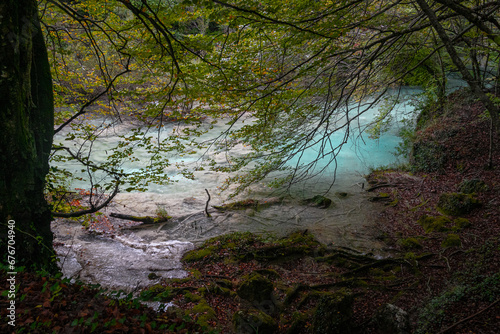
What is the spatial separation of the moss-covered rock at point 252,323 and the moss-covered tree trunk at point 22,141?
2879 mm

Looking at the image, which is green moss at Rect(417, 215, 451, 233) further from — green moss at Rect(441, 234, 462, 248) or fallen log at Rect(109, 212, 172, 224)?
fallen log at Rect(109, 212, 172, 224)

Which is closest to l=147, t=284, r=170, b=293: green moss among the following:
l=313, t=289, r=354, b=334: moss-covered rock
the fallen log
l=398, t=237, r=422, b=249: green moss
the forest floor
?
the forest floor

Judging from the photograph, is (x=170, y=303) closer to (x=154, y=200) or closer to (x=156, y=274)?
(x=156, y=274)

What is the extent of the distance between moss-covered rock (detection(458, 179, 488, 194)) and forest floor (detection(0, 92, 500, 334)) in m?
0.04

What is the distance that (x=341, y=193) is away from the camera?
12.0m

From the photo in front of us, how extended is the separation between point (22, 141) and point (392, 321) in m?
5.56

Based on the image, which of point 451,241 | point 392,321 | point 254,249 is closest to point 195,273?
point 254,249

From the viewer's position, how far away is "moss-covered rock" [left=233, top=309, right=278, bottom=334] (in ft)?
15.2

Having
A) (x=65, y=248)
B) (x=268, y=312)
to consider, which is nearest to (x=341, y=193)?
(x=268, y=312)

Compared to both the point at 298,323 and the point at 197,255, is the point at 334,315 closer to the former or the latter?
the point at 298,323

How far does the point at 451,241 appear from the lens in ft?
21.2

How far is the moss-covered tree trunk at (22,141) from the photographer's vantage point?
10.6ft

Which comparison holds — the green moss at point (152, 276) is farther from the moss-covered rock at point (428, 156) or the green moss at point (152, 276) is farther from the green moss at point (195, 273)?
the moss-covered rock at point (428, 156)

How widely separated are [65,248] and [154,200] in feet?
16.2
